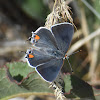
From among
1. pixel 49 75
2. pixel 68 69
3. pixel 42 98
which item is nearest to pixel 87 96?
pixel 68 69

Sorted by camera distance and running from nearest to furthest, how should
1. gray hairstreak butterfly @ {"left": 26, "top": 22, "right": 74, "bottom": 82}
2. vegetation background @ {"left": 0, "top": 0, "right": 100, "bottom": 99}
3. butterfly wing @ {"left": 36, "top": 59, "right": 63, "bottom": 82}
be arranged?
butterfly wing @ {"left": 36, "top": 59, "right": 63, "bottom": 82}, gray hairstreak butterfly @ {"left": 26, "top": 22, "right": 74, "bottom": 82}, vegetation background @ {"left": 0, "top": 0, "right": 100, "bottom": 99}

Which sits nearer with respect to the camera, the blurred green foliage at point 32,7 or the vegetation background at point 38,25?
the vegetation background at point 38,25

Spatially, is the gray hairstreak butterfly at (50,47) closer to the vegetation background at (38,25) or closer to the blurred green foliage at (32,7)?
the vegetation background at (38,25)

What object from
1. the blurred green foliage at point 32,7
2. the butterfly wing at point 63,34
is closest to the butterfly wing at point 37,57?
the butterfly wing at point 63,34

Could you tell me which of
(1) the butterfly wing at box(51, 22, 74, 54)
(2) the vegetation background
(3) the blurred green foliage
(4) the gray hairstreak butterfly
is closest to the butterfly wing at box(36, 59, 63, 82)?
(4) the gray hairstreak butterfly

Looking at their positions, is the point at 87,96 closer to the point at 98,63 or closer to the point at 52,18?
the point at 52,18

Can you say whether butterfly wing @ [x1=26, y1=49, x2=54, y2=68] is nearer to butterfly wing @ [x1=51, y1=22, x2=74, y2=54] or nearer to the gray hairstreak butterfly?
the gray hairstreak butterfly
